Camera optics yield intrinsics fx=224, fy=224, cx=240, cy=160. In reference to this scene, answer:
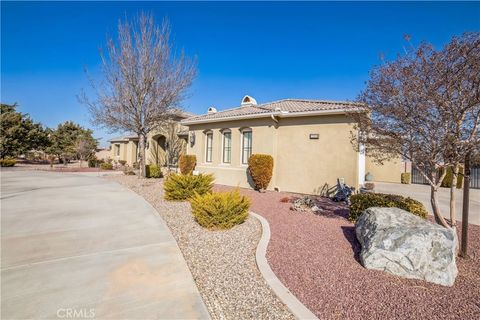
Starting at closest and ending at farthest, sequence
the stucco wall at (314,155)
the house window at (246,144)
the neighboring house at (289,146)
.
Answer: the stucco wall at (314,155) < the neighboring house at (289,146) < the house window at (246,144)

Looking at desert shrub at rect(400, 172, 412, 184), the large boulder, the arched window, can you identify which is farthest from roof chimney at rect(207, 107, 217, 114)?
desert shrub at rect(400, 172, 412, 184)

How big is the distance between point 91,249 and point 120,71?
1271 cm

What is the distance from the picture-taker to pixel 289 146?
12070 mm

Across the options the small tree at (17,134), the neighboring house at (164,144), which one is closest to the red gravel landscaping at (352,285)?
the neighboring house at (164,144)

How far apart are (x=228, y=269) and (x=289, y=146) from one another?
9059 millimetres

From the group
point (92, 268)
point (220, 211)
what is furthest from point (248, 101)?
point (92, 268)

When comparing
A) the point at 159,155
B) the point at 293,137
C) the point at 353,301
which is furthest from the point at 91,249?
the point at 159,155

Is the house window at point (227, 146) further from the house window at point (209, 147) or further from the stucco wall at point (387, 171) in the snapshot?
the stucco wall at point (387, 171)

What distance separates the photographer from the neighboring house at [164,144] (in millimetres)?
20531

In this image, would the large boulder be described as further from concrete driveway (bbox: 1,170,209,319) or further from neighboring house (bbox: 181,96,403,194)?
neighboring house (bbox: 181,96,403,194)

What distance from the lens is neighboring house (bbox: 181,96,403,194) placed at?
35.0 ft

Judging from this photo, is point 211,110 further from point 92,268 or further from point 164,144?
point 92,268

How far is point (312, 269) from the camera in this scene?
389cm

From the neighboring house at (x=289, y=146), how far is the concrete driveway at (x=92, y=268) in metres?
7.24
